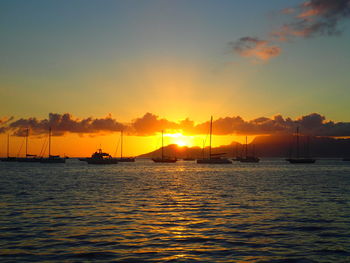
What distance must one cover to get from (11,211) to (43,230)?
10884 millimetres

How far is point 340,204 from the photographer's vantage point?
40656 mm

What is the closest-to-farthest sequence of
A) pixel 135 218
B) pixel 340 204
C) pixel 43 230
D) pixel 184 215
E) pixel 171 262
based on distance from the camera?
pixel 171 262 → pixel 43 230 → pixel 135 218 → pixel 184 215 → pixel 340 204

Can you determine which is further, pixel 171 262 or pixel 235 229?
pixel 235 229

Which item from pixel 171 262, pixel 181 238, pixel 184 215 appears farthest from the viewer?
pixel 184 215

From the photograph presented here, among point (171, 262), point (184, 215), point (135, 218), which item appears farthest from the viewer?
point (184, 215)

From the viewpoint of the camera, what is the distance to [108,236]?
77.1 ft

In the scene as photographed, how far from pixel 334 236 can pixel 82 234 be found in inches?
630

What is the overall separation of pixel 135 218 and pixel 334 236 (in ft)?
48.8

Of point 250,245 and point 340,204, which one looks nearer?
point 250,245

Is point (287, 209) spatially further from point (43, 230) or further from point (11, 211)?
point (11, 211)

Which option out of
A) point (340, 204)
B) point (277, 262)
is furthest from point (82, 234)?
point (340, 204)

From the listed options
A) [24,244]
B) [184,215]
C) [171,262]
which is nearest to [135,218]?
[184,215]

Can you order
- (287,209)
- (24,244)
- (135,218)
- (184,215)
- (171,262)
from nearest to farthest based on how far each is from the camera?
(171,262) < (24,244) < (135,218) < (184,215) < (287,209)

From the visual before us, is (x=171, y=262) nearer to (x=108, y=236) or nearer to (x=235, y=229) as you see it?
(x=108, y=236)
